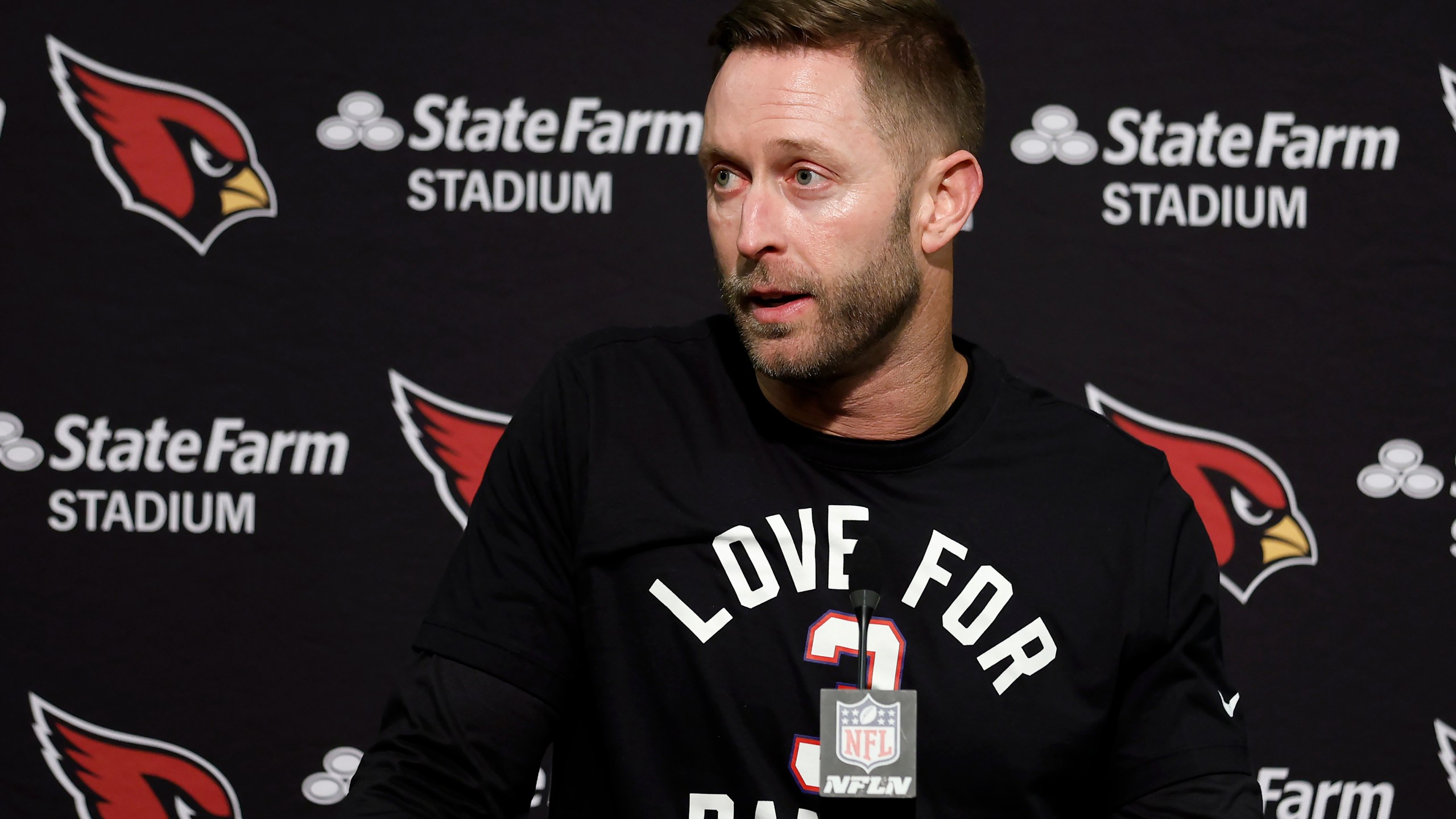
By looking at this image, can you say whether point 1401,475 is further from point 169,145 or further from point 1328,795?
point 169,145

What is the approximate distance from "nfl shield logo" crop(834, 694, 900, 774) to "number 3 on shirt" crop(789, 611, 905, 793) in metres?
0.10

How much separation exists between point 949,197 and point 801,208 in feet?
0.59

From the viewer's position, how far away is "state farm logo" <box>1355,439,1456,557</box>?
1.83 meters

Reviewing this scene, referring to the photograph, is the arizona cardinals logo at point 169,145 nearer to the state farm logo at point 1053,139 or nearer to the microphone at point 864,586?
the state farm logo at point 1053,139

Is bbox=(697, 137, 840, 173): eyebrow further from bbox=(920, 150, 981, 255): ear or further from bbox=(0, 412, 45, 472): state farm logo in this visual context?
bbox=(0, 412, 45, 472): state farm logo

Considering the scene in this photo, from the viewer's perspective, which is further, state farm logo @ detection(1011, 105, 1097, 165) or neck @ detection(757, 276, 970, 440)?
state farm logo @ detection(1011, 105, 1097, 165)

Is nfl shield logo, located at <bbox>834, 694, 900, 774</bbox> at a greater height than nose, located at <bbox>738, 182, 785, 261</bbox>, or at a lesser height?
lesser

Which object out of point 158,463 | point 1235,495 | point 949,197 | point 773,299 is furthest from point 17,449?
point 1235,495

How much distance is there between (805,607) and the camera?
3.34ft

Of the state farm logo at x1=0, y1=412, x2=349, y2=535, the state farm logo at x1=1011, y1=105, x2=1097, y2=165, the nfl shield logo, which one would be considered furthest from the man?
the state farm logo at x1=0, y1=412, x2=349, y2=535

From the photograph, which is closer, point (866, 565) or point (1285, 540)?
point (866, 565)

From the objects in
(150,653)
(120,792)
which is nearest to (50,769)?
(120,792)

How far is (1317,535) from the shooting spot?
184 centimetres

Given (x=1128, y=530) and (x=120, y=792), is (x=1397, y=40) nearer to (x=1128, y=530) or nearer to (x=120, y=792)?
(x=1128, y=530)
